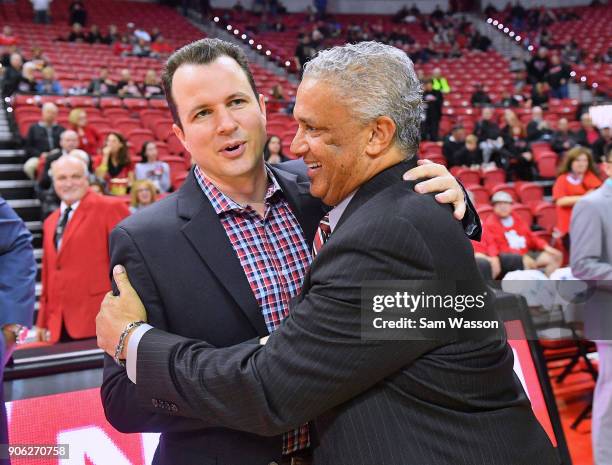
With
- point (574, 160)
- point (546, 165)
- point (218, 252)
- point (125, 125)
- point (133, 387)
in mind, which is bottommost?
point (546, 165)

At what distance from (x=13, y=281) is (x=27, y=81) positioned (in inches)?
316

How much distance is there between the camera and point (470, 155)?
9047mm

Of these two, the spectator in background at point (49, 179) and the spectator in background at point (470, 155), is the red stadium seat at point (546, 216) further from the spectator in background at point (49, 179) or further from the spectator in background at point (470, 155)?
the spectator in background at point (49, 179)

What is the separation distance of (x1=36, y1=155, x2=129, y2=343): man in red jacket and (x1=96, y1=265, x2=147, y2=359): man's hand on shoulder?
274 cm

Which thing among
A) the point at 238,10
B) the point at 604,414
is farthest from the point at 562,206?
the point at 238,10

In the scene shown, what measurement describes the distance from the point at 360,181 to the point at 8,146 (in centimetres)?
761

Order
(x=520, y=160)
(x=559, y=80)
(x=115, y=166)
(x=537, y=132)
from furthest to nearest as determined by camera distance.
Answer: (x=559, y=80) < (x=537, y=132) < (x=520, y=160) < (x=115, y=166)

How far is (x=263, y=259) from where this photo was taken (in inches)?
56.9

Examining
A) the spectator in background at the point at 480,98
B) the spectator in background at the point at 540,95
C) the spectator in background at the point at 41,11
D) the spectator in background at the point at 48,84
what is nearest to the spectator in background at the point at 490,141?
the spectator in background at the point at 480,98

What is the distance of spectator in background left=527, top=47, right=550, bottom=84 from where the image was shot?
1509 centimetres

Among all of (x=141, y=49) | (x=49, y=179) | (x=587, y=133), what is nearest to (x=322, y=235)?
(x=49, y=179)

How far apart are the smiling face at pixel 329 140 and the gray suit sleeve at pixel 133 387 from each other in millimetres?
384

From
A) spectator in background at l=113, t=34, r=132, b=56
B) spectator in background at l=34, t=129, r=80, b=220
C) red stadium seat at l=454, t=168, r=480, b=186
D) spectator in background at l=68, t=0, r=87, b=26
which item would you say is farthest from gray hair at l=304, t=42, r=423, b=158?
spectator in background at l=68, t=0, r=87, b=26

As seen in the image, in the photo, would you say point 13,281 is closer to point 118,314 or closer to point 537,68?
point 118,314
